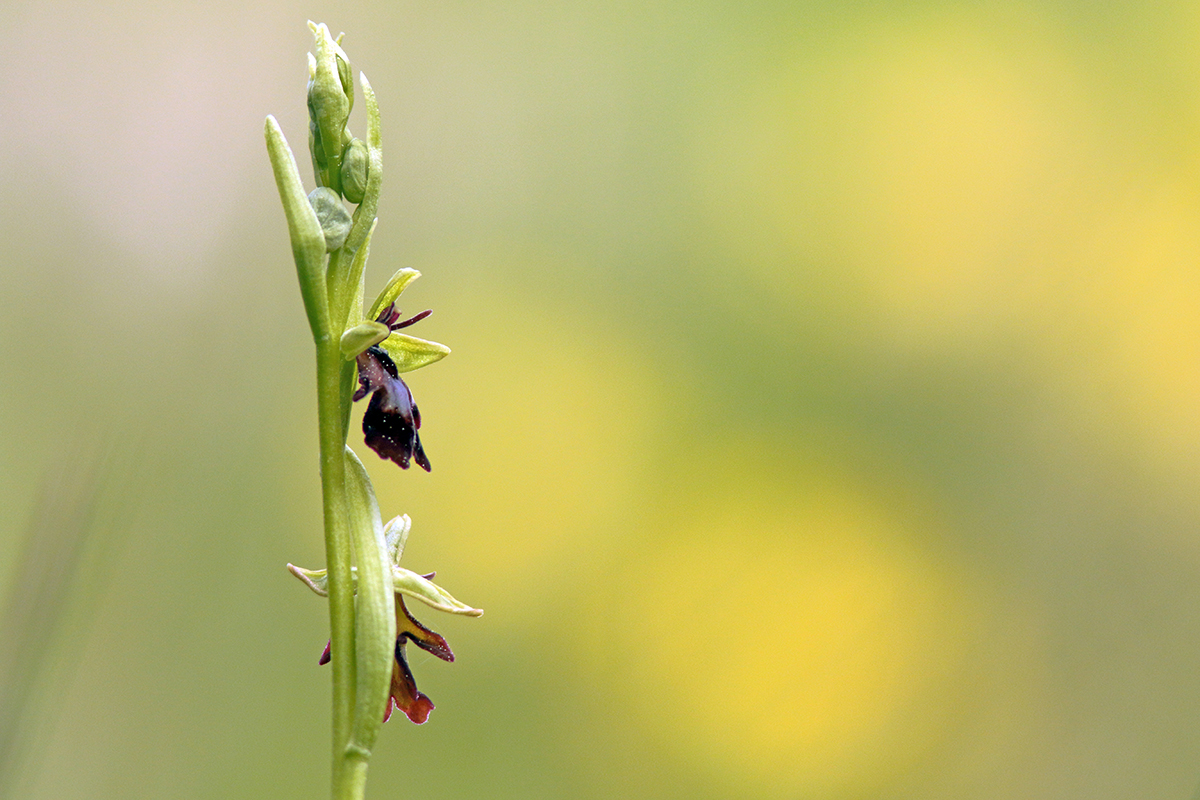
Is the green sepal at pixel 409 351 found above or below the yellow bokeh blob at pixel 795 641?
above

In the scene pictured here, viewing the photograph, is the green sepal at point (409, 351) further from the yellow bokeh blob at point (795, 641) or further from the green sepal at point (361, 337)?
the yellow bokeh blob at point (795, 641)

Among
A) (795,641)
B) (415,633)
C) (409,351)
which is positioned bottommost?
(795,641)

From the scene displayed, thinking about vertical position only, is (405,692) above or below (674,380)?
below

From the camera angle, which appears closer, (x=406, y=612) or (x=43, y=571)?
(x=43, y=571)

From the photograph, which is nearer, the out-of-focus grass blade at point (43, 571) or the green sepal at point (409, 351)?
the out-of-focus grass blade at point (43, 571)

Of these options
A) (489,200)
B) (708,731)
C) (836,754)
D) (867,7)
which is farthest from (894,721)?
(867,7)

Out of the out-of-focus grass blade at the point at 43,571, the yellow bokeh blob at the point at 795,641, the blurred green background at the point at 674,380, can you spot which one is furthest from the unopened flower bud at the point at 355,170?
the yellow bokeh blob at the point at 795,641

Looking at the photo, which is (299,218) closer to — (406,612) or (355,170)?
(355,170)

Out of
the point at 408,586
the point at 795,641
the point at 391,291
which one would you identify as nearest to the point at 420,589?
the point at 408,586
